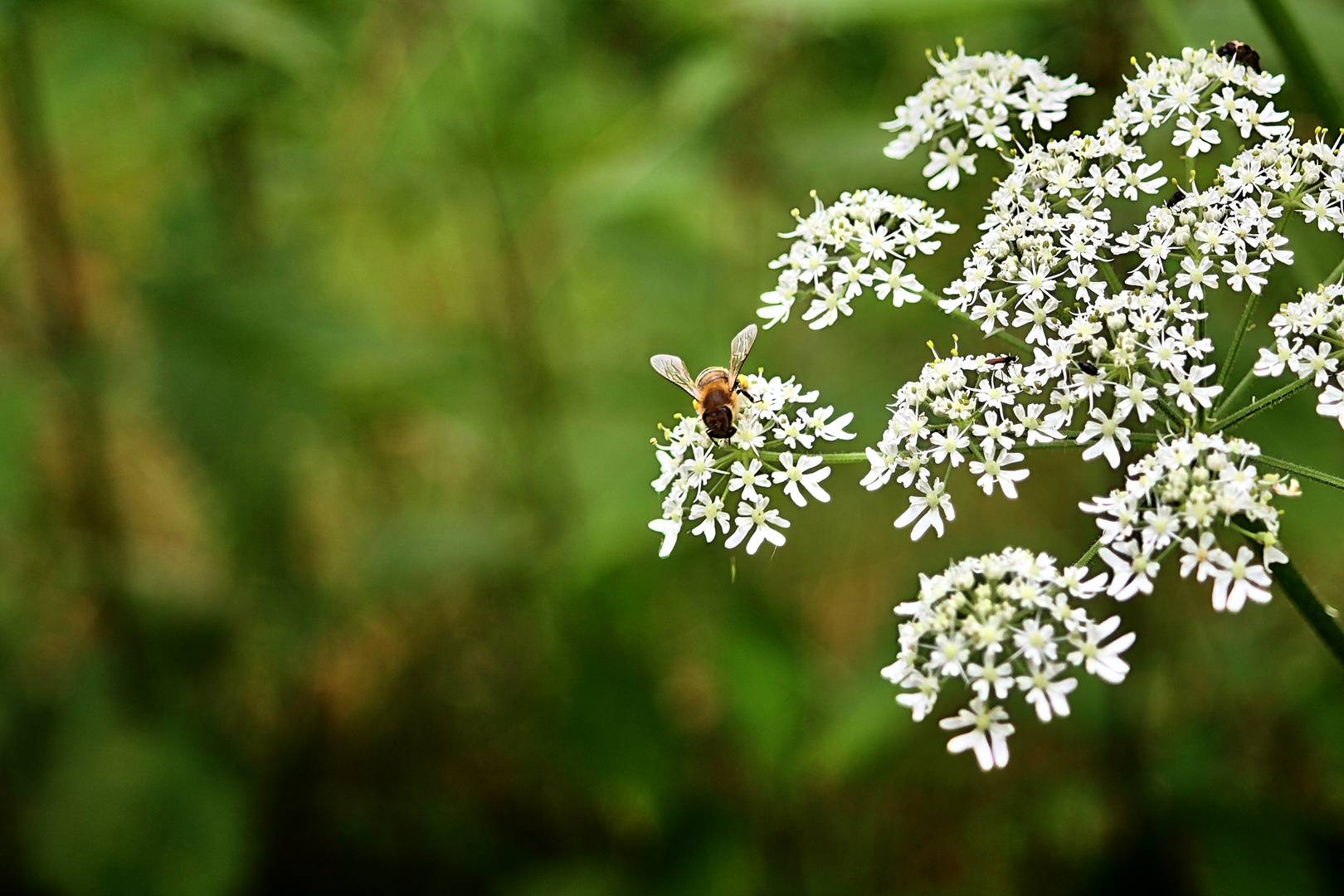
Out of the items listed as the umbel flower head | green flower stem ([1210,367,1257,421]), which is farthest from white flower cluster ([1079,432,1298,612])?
green flower stem ([1210,367,1257,421])

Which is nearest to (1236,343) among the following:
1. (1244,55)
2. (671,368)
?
(1244,55)

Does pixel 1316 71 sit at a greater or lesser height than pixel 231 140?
lesser

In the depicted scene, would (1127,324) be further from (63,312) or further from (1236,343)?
(63,312)

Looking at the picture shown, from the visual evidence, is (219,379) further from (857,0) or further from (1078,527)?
(1078,527)

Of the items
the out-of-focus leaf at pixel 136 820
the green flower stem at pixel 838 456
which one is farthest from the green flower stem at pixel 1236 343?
the out-of-focus leaf at pixel 136 820

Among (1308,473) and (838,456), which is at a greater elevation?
(838,456)

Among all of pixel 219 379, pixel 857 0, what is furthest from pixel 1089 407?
pixel 219 379
